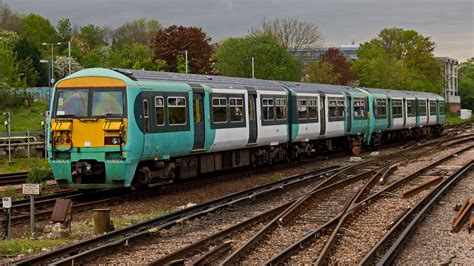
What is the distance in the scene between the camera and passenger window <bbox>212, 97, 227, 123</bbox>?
21.2 meters

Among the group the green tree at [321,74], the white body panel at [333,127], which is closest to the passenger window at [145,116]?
the white body panel at [333,127]

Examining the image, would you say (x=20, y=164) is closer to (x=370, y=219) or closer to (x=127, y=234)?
(x=127, y=234)

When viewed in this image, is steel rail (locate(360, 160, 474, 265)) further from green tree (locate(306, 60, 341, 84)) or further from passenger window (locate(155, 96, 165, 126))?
green tree (locate(306, 60, 341, 84))

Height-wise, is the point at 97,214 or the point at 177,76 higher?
the point at 177,76

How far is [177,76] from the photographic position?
800 inches

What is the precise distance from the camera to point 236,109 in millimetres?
22797

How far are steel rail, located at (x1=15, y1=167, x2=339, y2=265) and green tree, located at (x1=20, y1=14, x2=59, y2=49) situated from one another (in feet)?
307

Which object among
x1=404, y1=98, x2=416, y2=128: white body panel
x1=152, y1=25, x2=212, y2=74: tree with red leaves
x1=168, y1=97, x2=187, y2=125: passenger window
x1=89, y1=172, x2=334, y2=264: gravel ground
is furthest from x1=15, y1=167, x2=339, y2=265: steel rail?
x1=152, y1=25, x2=212, y2=74: tree with red leaves

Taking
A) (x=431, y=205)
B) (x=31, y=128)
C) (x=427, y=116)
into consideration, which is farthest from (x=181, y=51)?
(x=431, y=205)

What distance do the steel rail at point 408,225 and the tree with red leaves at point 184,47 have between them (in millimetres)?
64900

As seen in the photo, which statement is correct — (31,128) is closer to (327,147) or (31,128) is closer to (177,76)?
(327,147)

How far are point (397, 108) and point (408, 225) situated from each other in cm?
2934

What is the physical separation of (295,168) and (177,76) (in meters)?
8.26

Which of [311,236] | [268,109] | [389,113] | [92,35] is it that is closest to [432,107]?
[389,113]
